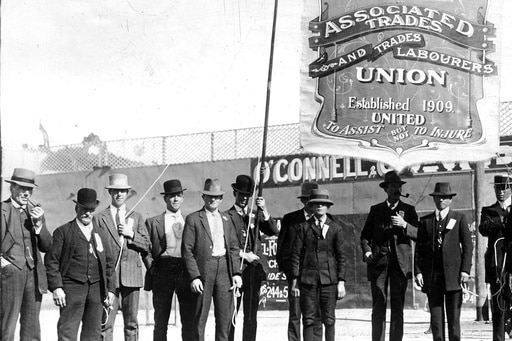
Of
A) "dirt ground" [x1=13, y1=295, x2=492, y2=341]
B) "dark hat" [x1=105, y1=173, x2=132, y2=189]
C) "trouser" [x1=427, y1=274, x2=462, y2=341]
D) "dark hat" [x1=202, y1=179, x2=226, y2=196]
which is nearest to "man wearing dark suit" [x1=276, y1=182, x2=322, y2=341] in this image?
"dark hat" [x1=202, y1=179, x2=226, y2=196]

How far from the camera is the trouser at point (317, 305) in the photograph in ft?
22.7

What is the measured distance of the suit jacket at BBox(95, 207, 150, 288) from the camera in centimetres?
702

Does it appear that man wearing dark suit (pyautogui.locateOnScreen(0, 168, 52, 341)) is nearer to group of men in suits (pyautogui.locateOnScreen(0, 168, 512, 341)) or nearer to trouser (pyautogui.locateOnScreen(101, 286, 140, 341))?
group of men in suits (pyautogui.locateOnScreen(0, 168, 512, 341))

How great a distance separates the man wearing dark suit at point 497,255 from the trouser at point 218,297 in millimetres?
2545

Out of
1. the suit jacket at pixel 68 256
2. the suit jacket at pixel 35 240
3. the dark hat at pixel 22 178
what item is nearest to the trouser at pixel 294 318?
the suit jacket at pixel 68 256

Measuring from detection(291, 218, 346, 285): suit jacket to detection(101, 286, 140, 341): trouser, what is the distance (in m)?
1.46

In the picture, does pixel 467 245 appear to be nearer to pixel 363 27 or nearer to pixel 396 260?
pixel 396 260

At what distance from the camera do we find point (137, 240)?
7113 millimetres

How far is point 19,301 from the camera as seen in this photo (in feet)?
21.0

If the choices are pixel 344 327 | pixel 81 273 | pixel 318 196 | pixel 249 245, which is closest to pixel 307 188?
pixel 318 196

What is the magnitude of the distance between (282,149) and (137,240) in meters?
6.14

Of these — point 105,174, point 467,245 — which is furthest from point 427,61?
point 105,174

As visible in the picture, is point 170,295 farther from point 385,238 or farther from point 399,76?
point 399,76

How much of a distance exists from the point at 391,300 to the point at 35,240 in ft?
10.6
